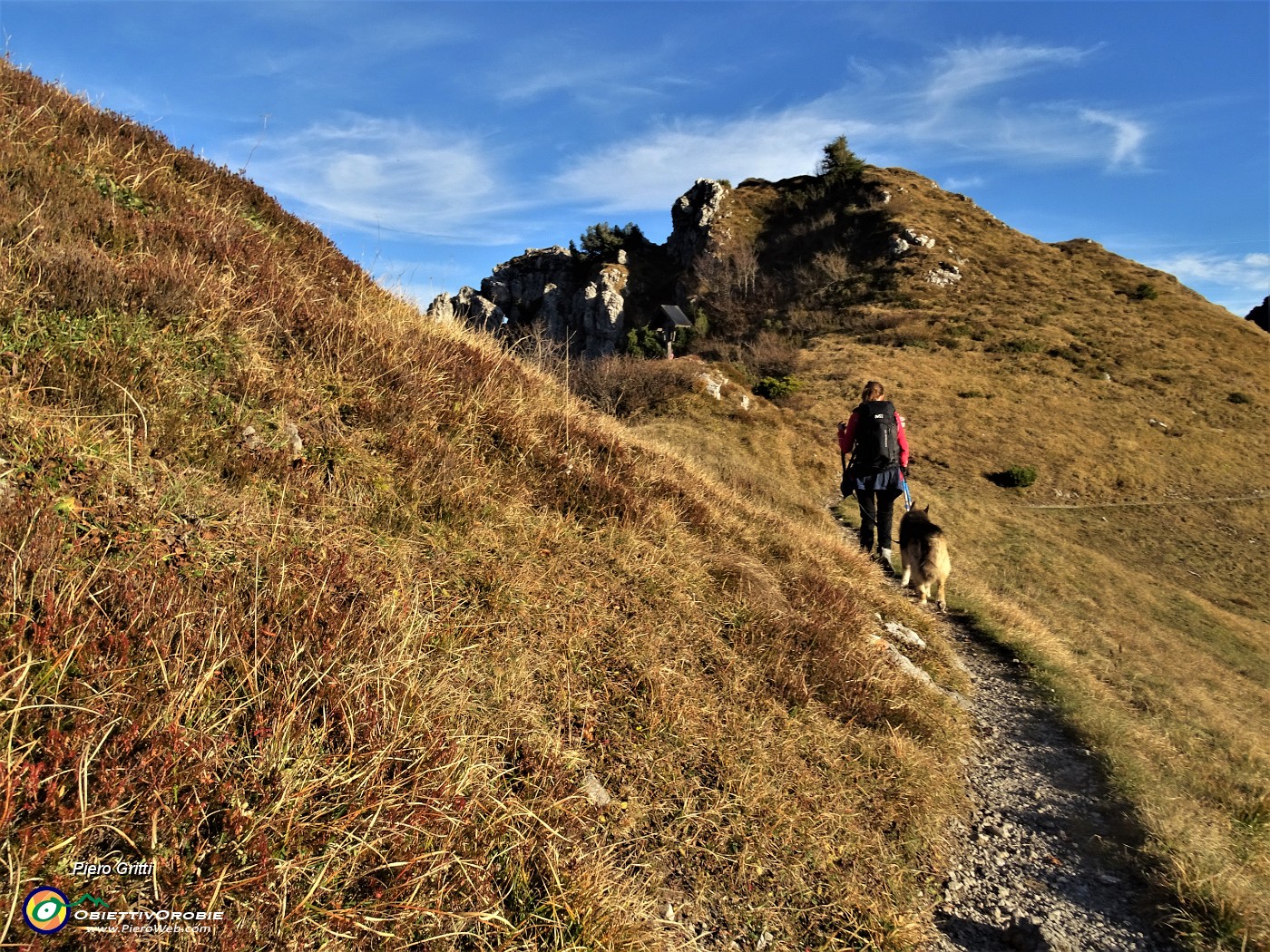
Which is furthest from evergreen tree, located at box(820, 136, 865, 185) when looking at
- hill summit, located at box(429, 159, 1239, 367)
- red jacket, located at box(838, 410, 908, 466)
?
red jacket, located at box(838, 410, 908, 466)

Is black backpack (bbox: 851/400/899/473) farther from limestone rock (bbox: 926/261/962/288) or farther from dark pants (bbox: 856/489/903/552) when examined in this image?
limestone rock (bbox: 926/261/962/288)

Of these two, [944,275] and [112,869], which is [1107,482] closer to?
[944,275]

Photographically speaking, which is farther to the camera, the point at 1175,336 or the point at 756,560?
the point at 1175,336

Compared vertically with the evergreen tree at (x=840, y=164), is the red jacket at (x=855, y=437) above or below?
below

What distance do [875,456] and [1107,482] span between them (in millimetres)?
24226

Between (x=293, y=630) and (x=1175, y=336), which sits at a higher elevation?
(x=1175, y=336)

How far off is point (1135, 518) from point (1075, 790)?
81.1ft

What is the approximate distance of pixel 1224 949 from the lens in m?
3.22

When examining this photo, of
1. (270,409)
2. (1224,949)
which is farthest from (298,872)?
(1224,949)

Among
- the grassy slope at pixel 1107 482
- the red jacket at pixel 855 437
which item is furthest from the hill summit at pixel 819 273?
the red jacket at pixel 855 437

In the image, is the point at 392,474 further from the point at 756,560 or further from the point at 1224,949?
the point at 1224,949

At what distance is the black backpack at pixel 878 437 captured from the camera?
29.5 ft

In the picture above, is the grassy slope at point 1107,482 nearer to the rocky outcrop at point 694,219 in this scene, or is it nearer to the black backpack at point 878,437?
the black backpack at point 878,437

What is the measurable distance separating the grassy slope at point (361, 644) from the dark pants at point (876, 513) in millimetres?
3186
